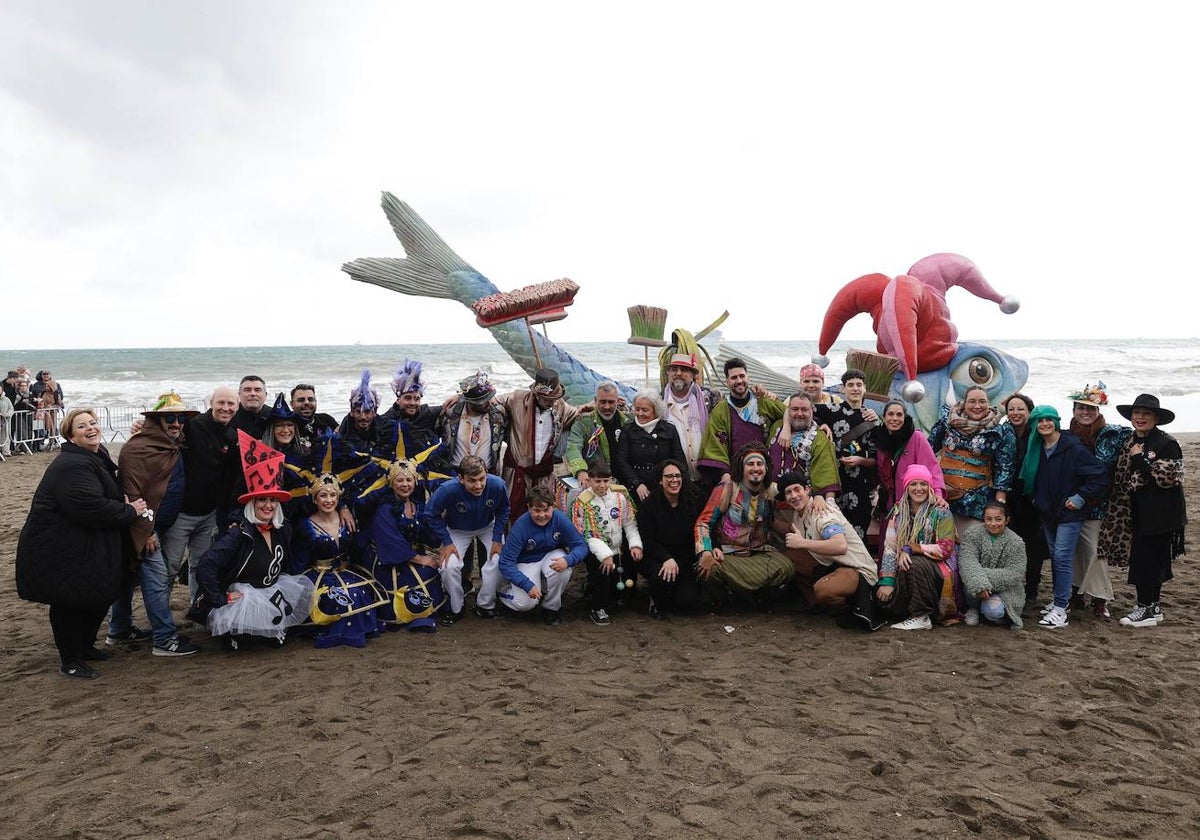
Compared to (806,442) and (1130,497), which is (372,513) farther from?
(1130,497)

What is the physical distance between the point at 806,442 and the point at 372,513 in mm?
2517

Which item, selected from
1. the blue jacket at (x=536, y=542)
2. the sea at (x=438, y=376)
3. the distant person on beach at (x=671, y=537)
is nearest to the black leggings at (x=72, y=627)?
the blue jacket at (x=536, y=542)

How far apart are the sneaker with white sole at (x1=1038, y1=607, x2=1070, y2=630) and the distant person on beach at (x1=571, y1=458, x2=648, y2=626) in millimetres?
2213

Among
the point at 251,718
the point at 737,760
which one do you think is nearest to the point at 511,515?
the point at 251,718

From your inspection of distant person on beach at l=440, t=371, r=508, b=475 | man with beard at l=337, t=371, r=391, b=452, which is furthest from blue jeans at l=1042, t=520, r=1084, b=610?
man with beard at l=337, t=371, r=391, b=452

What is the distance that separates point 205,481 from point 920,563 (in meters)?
3.79

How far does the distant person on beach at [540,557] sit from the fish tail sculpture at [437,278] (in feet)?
7.74

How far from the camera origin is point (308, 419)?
4.43 metres

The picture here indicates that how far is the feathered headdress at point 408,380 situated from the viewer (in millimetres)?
4711

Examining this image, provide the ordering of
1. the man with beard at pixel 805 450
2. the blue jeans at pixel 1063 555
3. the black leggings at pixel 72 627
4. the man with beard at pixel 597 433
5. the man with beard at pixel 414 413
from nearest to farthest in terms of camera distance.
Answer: the black leggings at pixel 72 627 < the blue jeans at pixel 1063 555 < the man with beard at pixel 805 450 < the man with beard at pixel 414 413 < the man with beard at pixel 597 433

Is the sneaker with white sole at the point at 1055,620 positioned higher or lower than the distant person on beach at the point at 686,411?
lower

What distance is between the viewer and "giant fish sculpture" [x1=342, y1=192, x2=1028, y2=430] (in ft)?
20.3

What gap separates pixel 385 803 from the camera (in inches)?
102

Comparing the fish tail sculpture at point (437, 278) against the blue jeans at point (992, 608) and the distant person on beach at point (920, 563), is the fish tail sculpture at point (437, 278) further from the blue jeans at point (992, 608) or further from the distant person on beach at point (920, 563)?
the blue jeans at point (992, 608)
